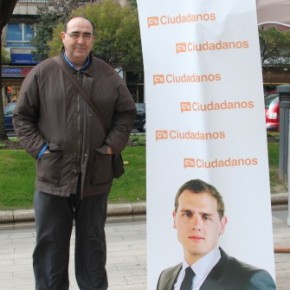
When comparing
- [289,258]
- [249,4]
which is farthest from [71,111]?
[289,258]

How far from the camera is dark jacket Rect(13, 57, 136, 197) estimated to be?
3.29 m

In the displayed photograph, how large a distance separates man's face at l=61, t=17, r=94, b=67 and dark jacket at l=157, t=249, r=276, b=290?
144 cm

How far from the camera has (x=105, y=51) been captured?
24.9m

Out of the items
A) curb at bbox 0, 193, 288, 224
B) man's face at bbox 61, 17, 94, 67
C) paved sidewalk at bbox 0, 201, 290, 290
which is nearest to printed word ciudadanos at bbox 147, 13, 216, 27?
man's face at bbox 61, 17, 94, 67

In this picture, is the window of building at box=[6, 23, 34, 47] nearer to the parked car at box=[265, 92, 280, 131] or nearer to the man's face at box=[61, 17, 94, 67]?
the parked car at box=[265, 92, 280, 131]

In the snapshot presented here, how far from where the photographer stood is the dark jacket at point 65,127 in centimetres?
329

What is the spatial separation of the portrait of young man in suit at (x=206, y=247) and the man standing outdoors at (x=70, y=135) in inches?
25.3

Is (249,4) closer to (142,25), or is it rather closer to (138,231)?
(142,25)

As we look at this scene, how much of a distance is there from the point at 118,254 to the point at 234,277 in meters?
2.37

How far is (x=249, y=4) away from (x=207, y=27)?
0.27 metres

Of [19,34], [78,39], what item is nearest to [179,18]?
[78,39]

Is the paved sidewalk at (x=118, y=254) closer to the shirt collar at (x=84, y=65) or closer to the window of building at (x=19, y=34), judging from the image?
the shirt collar at (x=84, y=65)

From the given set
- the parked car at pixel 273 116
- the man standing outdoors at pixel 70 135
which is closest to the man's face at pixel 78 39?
the man standing outdoors at pixel 70 135

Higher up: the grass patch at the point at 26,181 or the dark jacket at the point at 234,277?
the grass patch at the point at 26,181
